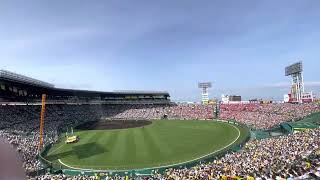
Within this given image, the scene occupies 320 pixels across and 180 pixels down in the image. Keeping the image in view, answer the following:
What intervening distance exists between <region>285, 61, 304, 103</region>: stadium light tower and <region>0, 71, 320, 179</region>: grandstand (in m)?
15.9

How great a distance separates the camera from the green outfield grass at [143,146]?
38.0m

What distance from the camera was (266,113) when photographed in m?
71.0

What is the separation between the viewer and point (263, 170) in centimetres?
2080

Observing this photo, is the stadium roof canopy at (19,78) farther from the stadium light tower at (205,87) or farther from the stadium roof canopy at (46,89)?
the stadium light tower at (205,87)

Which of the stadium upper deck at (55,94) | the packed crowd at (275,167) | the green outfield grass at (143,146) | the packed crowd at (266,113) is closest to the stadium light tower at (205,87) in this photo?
the stadium upper deck at (55,94)

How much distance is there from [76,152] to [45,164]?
Result: 7444mm

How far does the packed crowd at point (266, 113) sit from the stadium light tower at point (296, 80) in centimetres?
1479

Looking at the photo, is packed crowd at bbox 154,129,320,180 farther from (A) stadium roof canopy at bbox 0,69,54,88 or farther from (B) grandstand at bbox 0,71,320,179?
(A) stadium roof canopy at bbox 0,69,54,88

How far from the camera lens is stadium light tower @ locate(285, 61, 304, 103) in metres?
88.0

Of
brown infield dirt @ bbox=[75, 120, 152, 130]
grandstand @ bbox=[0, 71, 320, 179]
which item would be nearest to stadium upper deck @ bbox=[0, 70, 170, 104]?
grandstand @ bbox=[0, 71, 320, 179]

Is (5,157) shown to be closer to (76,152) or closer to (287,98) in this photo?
(76,152)

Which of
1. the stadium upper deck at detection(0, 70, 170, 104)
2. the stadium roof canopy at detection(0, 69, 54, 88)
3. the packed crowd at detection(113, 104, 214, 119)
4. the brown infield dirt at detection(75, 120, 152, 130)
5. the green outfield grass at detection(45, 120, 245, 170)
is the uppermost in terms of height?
the stadium roof canopy at detection(0, 69, 54, 88)

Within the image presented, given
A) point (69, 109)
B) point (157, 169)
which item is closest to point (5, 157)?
point (157, 169)

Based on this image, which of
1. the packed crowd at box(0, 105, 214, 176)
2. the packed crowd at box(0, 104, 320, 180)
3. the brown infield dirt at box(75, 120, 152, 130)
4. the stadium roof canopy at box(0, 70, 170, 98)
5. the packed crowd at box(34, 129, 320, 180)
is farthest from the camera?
the brown infield dirt at box(75, 120, 152, 130)
